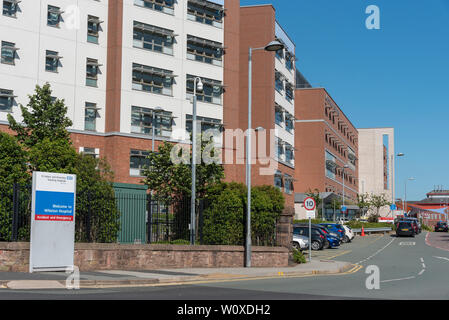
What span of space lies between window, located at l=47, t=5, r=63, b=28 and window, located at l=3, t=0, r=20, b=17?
253 centimetres

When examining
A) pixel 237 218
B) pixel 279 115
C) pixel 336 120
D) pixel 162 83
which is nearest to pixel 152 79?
pixel 162 83

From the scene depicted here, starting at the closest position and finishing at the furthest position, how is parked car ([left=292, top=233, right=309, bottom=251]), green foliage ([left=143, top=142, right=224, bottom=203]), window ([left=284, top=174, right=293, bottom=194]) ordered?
green foliage ([left=143, top=142, right=224, bottom=203]) < parked car ([left=292, top=233, right=309, bottom=251]) < window ([left=284, top=174, right=293, bottom=194])

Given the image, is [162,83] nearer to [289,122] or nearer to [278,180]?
[278,180]

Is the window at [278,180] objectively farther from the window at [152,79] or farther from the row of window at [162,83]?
the window at [152,79]

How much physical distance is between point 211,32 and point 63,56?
14598 mm

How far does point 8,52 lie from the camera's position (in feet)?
134

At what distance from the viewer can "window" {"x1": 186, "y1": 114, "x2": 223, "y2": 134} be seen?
165ft

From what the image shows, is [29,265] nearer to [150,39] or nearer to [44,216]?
[44,216]

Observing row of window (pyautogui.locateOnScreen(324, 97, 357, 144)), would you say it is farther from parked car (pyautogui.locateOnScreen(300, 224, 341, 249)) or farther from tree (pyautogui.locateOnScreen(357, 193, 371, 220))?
parked car (pyautogui.locateOnScreen(300, 224, 341, 249))

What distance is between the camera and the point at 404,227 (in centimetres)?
6056

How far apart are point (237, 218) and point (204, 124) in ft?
92.2

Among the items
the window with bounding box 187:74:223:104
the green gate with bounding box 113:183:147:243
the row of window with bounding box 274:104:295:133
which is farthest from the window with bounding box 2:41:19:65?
the row of window with bounding box 274:104:295:133

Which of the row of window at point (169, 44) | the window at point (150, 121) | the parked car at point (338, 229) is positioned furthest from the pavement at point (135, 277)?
the row of window at point (169, 44)

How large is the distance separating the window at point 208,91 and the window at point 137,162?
7517 millimetres
